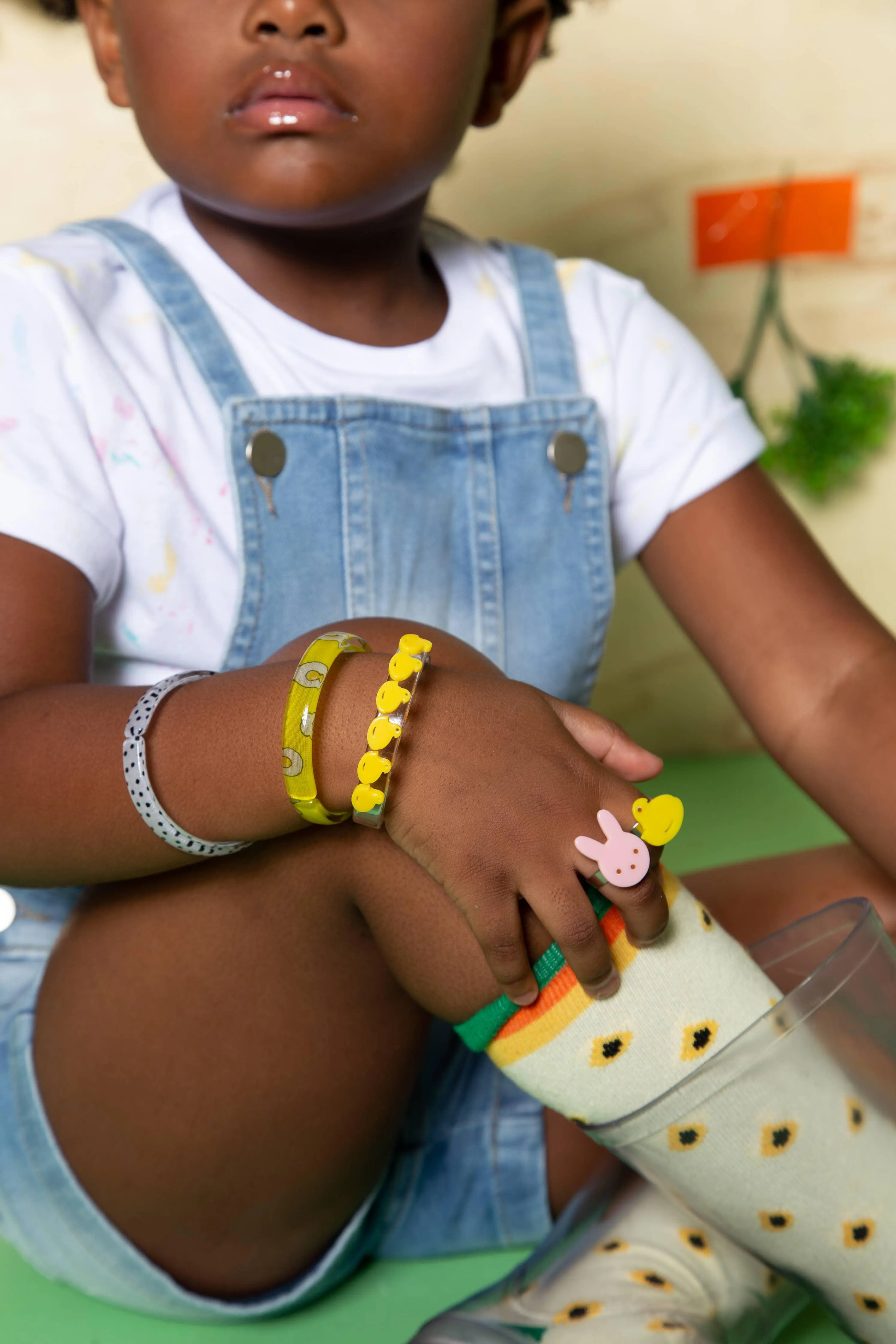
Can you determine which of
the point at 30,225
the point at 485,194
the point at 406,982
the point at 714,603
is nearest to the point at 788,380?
the point at 485,194

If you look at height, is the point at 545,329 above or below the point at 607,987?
above

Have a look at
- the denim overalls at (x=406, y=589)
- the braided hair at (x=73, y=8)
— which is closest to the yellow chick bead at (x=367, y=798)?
the denim overalls at (x=406, y=589)

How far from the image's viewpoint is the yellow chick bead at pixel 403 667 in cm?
45

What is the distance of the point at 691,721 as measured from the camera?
1.35 meters

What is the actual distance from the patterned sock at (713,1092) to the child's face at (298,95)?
360 mm

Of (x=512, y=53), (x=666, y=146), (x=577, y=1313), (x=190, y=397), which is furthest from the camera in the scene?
(x=666, y=146)

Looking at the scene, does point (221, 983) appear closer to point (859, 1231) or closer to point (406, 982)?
point (406, 982)

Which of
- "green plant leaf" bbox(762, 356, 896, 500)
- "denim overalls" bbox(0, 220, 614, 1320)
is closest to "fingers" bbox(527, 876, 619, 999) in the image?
"denim overalls" bbox(0, 220, 614, 1320)

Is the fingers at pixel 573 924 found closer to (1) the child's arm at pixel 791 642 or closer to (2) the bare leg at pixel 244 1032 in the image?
(2) the bare leg at pixel 244 1032

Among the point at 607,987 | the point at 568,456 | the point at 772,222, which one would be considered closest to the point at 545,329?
the point at 568,456

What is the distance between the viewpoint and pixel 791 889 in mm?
738

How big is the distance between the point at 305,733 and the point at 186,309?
314 millimetres

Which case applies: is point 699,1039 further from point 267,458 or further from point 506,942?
point 267,458

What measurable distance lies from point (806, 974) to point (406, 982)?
172mm
